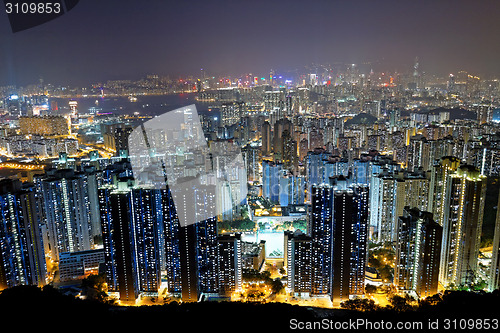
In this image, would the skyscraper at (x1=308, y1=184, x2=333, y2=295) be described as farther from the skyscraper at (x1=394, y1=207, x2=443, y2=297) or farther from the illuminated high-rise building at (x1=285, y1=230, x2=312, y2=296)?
the skyscraper at (x1=394, y1=207, x2=443, y2=297)

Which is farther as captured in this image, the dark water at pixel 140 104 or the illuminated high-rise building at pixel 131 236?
the dark water at pixel 140 104

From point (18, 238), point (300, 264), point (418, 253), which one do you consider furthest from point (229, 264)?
point (18, 238)

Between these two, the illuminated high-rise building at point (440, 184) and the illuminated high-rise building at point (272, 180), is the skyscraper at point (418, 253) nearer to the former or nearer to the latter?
the illuminated high-rise building at point (440, 184)

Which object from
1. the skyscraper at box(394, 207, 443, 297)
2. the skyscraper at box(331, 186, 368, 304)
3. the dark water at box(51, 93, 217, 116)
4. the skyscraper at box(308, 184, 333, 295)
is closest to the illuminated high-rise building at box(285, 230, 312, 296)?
the skyscraper at box(308, 184, 333, 295)

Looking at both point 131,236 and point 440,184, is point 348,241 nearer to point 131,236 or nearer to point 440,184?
point 440,184

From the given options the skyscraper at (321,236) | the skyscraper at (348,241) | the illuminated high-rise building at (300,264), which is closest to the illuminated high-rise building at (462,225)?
the skyscraper at (348,241)

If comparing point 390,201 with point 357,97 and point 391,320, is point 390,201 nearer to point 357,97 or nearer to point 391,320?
point 391,320

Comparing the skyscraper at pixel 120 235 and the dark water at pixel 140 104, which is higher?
the dark water at pixel 140 104

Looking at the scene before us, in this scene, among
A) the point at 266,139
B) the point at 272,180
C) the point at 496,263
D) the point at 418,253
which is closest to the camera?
the point at 496,263
